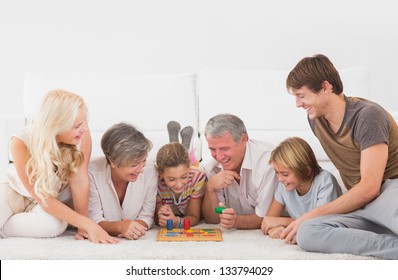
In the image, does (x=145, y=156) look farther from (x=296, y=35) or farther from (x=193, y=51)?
(x=296, y=35)

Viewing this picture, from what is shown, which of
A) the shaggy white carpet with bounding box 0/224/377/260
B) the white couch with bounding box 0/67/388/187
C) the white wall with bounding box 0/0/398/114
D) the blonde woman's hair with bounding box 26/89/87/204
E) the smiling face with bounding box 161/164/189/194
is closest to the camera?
the shaggy white carpet with bounding box 0/224/377/260

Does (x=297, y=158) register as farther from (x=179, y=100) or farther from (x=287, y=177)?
(x=179, y=100)

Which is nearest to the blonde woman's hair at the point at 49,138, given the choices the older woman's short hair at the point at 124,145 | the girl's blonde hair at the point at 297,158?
the older woman's short hair at the point at 124,145

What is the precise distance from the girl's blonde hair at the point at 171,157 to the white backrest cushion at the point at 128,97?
274 millimetres

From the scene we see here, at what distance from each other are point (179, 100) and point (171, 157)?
45cm

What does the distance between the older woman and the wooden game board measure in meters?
0.05

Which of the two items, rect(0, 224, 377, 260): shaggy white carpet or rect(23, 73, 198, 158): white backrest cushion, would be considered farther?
rect(23, 73, 198, 158): white backrest cushion

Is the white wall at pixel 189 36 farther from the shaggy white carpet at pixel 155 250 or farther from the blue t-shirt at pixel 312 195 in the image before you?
the shaggy white carpet at pixel 155 250

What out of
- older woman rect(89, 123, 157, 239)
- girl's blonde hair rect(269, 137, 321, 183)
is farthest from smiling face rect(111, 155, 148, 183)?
girl's blonde hair rect(269, 137, 321, 183)

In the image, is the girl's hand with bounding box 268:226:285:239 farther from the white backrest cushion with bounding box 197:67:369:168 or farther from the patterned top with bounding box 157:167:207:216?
the white backrest cushion with bounding box 197:67:369:168

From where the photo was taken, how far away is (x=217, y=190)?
4.85 ft

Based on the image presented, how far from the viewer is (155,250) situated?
4.10 feet

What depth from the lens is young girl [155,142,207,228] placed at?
1.41 metres
